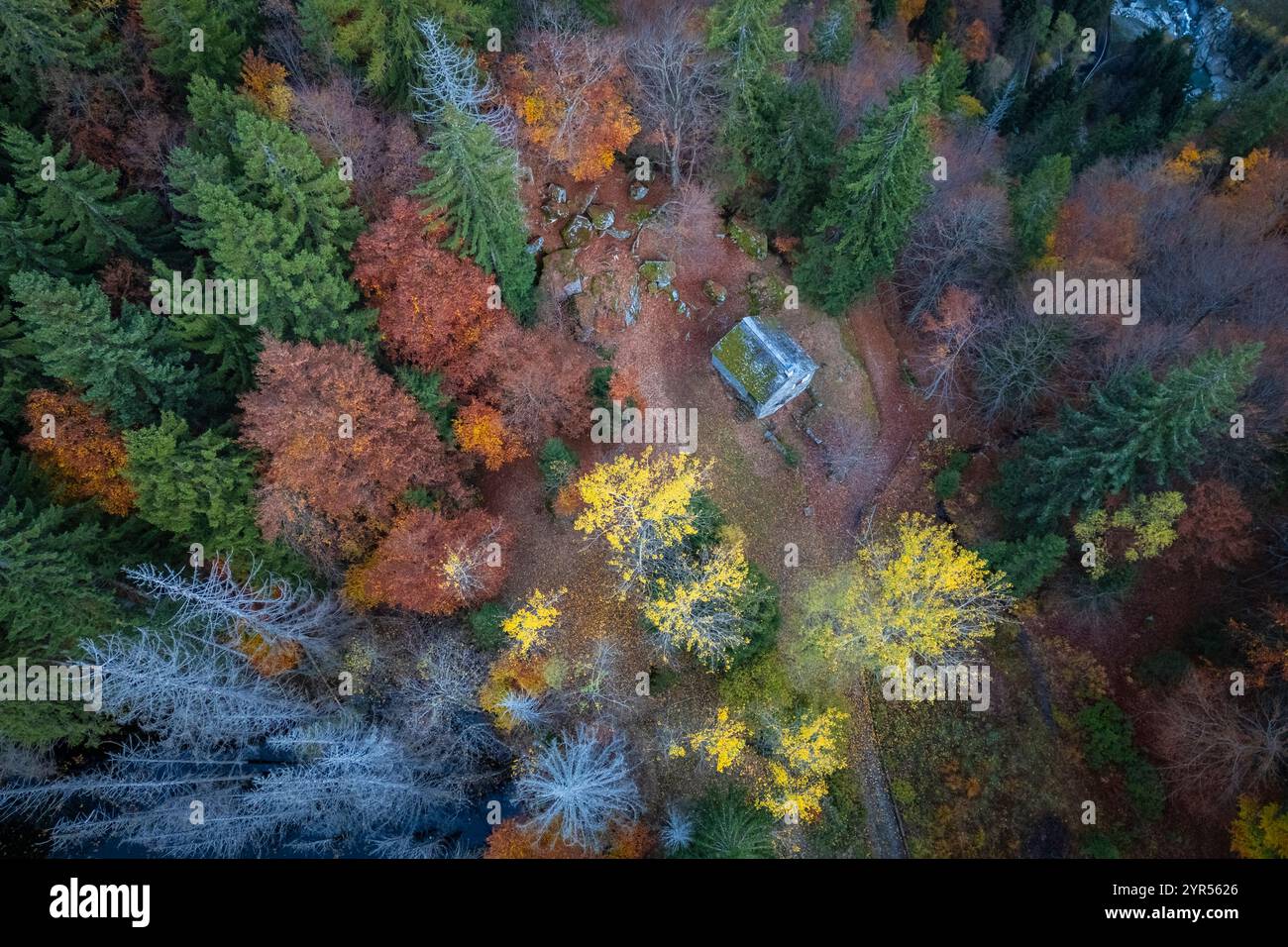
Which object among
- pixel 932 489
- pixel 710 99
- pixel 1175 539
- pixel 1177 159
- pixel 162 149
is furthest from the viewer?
pixel 1177 159

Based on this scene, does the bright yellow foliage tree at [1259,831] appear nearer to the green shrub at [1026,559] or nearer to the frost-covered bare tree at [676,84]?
the green shrub at [1026,559]

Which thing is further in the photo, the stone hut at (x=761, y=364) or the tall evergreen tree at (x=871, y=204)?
the stone hut at (x=761, y=364)

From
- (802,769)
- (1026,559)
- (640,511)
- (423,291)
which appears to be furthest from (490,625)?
(1026,559)

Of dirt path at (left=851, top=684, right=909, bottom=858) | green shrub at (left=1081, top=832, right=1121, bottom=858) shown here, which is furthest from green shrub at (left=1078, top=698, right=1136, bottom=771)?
dirt path at (left=851, top=684, right=909, bottom=858)

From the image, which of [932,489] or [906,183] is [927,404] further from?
[906,183]

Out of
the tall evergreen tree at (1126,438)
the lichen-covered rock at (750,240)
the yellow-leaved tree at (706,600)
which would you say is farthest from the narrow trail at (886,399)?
the yellow-leaved tree at (706,600)

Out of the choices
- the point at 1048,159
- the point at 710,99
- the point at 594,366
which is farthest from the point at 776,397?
the point at 1048,159
